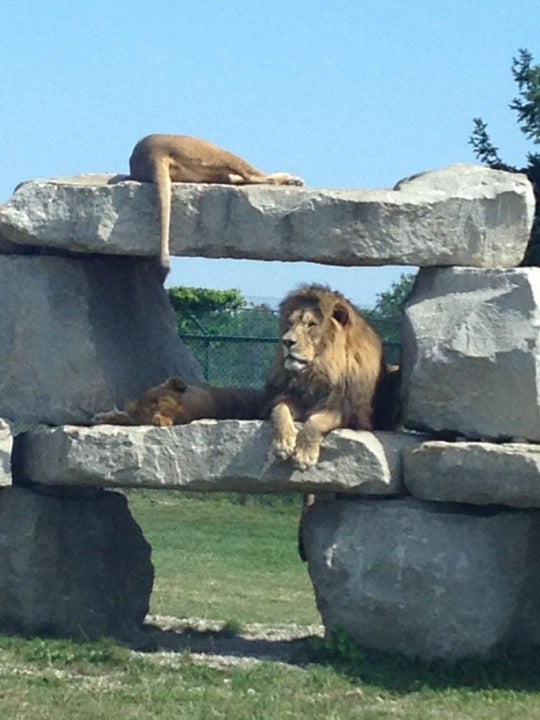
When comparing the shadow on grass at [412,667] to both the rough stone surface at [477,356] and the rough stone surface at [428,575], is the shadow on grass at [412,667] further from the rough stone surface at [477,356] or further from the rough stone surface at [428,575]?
the rough stone surface at [477,356]

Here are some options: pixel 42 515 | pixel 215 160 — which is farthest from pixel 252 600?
pixel 215 160

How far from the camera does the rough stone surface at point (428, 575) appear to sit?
10281mm

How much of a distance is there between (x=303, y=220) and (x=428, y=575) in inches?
85.6

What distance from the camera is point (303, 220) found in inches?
415

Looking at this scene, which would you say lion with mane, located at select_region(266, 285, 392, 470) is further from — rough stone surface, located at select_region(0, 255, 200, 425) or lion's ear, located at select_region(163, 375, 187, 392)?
rough stone surface, located at select_region(0, 255, 200, 425)

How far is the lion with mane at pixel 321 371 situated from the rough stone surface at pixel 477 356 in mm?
344

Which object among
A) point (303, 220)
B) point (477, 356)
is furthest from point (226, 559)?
point (477, 356)

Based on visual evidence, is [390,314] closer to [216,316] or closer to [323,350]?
[216,316]

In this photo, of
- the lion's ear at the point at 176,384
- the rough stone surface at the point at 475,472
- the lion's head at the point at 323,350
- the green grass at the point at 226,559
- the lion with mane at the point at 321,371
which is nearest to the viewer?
the rough stone surface at the point at 475,472

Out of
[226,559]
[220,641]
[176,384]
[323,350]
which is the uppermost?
[323,350]

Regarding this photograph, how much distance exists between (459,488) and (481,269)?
1.31m

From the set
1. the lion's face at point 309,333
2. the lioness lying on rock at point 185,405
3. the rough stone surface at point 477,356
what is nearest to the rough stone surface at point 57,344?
the lioness lying on rock at point 185,405

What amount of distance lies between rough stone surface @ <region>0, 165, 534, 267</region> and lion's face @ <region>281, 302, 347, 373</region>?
1.10 ft

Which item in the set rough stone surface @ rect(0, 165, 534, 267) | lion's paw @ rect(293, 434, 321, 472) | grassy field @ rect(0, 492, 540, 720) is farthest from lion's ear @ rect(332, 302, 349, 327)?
grassy field @ rect(0, 492, 540, 720)
